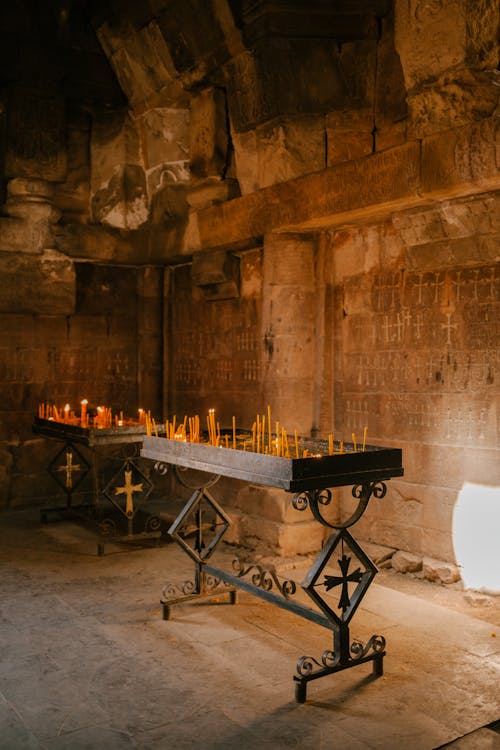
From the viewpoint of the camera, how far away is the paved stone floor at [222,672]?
3.16m

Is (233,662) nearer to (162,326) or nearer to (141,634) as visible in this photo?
(141,634)

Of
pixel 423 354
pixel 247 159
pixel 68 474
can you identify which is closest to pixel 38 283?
pixel 68 474

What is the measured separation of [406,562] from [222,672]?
2.32 metres

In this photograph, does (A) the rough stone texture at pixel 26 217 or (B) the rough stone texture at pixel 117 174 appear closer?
(A) the rough stone texture at pixel 26 217

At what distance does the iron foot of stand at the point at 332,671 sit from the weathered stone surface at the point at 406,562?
1.85 meters

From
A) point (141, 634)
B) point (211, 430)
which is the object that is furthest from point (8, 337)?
point (141, 634)

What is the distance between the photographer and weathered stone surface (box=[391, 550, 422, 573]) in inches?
221

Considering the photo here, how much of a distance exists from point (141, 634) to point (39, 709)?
1.03 m

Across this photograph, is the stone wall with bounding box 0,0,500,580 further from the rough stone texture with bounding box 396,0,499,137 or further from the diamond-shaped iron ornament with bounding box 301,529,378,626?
the diamond-shaped iron ornament with bounding box 301,529,378,626

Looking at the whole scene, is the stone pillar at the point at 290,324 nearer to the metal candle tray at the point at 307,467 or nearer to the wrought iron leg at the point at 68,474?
the metal candle tray at the point at 307,467

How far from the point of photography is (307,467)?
3697 millimetres

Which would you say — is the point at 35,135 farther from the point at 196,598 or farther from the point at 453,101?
the point at 196,598

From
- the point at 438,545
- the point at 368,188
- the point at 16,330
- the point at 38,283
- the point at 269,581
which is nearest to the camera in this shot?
the point at 269,581

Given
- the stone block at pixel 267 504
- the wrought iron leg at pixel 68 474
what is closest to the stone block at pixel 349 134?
the stone block at pixel 267 504
